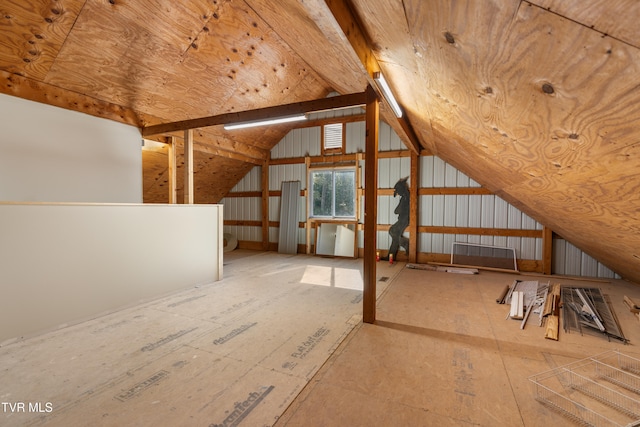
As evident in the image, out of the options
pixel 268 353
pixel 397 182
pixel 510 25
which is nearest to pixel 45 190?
pixel 268 353

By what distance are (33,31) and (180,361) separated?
3.35 m

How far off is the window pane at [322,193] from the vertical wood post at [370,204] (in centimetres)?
382

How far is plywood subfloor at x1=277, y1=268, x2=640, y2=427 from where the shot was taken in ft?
5.02

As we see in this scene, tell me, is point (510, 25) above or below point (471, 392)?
above

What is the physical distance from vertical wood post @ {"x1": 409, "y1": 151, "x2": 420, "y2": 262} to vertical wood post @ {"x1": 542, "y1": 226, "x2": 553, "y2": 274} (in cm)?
208

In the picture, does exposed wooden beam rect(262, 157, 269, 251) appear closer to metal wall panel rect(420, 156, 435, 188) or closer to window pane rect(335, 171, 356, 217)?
window pane rect(335, 171, 356, 217)

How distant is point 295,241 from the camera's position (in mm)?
6895

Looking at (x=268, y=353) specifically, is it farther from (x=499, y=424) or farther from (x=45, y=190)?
(x=45, y=190)

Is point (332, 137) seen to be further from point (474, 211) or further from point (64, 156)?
point (64, 156)

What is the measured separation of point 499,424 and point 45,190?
4909 millimetres

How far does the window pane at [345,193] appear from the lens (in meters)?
6.45

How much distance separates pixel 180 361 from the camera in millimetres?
2051

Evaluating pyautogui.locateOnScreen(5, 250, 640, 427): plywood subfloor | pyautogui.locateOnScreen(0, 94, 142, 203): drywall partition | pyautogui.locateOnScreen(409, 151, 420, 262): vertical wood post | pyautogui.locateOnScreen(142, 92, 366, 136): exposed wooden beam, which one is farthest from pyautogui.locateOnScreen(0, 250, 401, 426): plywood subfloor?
pyautogui.locateOnScreen(409, 151, 420, 262): vertical wood post

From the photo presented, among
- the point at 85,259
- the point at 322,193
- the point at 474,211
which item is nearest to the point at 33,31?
the point at 85,259
